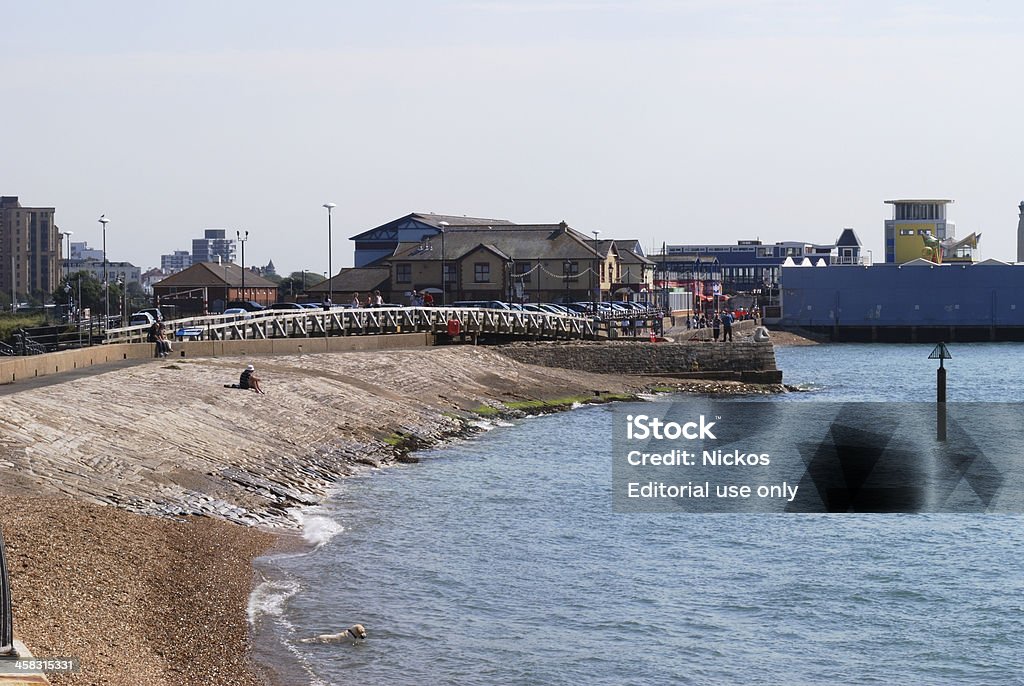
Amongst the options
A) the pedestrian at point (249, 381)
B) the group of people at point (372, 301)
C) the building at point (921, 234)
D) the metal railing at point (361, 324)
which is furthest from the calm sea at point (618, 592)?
the building at point (921, 234)

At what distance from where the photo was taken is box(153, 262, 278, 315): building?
3957 inches

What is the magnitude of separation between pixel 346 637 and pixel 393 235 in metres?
118

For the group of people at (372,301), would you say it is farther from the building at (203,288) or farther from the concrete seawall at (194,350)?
the building at (203,288)

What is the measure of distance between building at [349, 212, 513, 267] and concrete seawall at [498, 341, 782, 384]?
6498cm

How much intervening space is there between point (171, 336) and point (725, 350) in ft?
96.3

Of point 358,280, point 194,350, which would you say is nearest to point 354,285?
point 358,280

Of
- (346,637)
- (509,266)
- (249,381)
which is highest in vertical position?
(509,266)

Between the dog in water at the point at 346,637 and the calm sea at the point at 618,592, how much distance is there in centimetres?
21

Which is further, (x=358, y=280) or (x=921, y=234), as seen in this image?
(x=921, y=234)

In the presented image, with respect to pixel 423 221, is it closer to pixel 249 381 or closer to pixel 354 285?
pixel 354 285

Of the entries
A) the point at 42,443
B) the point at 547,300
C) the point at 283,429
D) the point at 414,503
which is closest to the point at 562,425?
the point at 283,429

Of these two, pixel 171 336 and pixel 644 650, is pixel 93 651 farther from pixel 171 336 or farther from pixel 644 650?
pixel 171 336

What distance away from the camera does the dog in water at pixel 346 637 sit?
1886cm

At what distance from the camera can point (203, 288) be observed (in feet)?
328
